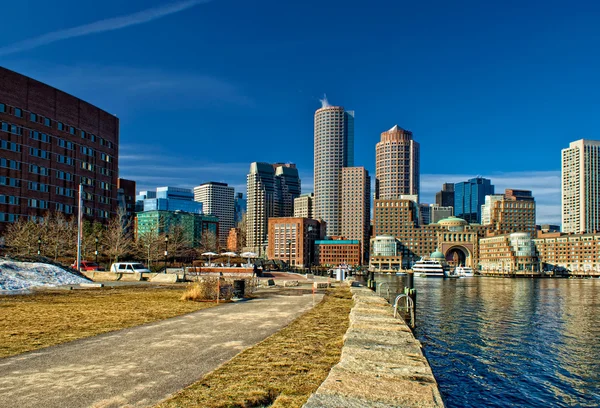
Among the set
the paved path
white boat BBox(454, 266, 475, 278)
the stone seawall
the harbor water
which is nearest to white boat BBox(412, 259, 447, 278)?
white boat BBox(454, 266, 475, 278)

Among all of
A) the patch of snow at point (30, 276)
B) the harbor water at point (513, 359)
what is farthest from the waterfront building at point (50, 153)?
the harbor water at point (513, 359)

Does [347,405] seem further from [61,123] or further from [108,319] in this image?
[61,123]

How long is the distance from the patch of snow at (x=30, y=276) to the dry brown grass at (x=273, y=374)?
24.5 m

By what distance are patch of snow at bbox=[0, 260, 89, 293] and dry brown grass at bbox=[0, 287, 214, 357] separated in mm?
3511

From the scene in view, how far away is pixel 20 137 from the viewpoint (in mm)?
91500

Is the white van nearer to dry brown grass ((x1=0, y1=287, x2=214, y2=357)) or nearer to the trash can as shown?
dry brown grass ((x1=0, y1=287, x2=214, y2=357))

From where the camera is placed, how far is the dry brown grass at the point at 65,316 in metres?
14.1

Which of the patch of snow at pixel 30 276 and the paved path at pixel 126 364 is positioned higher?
the paved path at pixel 126 364

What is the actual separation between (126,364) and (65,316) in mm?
10045

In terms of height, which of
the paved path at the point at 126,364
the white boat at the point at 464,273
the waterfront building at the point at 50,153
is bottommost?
the white boat at the point at 464,273

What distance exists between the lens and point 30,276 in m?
35.4

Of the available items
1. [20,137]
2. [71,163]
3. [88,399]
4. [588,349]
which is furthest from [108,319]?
[71,163]

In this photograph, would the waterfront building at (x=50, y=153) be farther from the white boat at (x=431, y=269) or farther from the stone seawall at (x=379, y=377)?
the white boat at (x=431, y=269)

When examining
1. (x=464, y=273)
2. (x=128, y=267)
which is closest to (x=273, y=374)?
(x=128, y=267)
